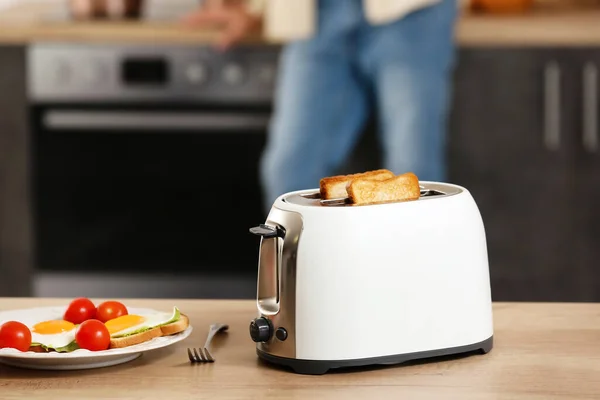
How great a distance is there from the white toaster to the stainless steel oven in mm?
1982

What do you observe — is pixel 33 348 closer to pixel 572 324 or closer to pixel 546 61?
pixel 572 324

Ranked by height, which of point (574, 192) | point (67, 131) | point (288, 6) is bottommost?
point (574, 192)

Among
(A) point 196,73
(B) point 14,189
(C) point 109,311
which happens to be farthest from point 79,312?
(B) point 14,189

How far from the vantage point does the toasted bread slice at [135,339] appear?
1035mm

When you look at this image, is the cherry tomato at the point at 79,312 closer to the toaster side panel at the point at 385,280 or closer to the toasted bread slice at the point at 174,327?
the toasted bread slice at the point at 174,327

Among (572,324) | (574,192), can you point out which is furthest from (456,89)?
(572,324)

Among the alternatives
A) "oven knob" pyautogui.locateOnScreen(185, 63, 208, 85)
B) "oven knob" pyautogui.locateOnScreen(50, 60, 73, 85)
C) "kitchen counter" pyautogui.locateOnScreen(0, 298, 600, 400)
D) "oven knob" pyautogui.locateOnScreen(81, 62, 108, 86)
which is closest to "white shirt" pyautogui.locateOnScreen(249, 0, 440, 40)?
"oven knob" pyautogui.locateOnScreen(185, 63, 208, 85)

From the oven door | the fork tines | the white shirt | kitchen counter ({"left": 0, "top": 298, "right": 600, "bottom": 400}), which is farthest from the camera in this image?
the oven door

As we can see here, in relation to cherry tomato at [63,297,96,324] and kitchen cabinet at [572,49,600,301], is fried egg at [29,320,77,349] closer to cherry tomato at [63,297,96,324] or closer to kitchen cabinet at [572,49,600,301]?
cherry tomato at [63,297,96,324]

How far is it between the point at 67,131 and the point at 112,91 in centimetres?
18

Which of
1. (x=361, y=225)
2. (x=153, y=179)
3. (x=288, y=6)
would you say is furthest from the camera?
(x=153, y=179)

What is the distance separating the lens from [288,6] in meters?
2.87

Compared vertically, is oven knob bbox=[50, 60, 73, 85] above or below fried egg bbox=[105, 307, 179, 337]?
above

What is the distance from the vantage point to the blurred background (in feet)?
9.84
